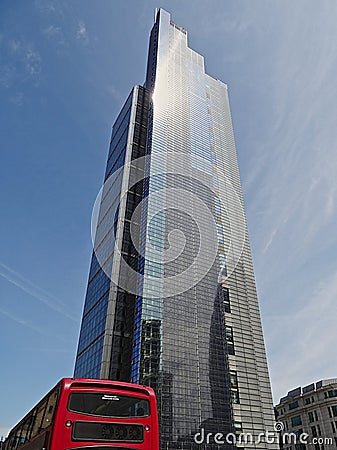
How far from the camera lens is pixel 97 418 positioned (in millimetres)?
9203

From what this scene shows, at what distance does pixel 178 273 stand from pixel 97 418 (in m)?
48.8

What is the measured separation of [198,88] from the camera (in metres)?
88.8

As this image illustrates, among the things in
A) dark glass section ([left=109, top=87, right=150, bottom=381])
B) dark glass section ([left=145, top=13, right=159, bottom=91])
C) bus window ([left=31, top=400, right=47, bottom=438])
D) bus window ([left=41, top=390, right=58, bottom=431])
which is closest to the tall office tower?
dark glass section ([left=109, top=87, right=150, bottom=381])

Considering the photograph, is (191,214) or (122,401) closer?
(122,401)

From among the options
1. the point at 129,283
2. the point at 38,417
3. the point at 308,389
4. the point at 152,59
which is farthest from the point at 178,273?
the point at 152,59

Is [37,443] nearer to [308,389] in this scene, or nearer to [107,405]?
[107,405]

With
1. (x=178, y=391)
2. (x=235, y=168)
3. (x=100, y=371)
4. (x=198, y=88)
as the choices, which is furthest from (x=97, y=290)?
(x=198, y=88)

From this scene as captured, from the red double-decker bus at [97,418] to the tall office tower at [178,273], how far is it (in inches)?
1514

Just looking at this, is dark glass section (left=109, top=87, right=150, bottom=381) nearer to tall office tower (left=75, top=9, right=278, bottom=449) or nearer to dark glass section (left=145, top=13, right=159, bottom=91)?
tall office tower (left=75, top=9, right=278, bottom=449)

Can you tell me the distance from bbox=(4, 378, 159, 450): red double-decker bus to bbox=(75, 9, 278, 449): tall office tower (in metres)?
38.5

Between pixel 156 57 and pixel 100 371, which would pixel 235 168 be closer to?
pixel 156 57

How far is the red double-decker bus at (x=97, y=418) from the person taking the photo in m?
8.80

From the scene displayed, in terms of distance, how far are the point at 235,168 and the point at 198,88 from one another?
23.7 meters

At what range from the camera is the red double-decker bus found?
28.9 feet
